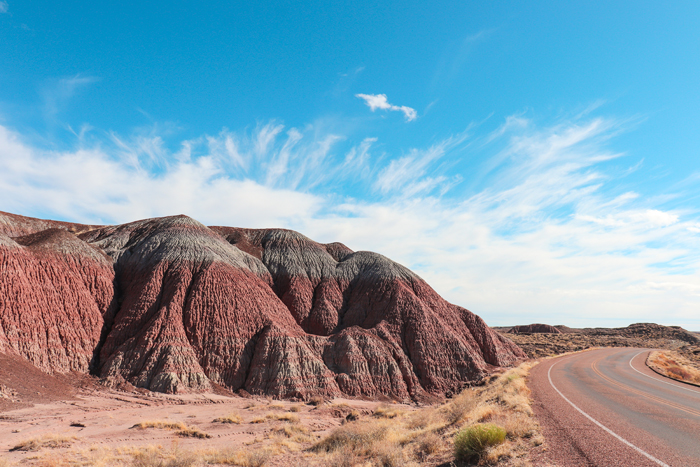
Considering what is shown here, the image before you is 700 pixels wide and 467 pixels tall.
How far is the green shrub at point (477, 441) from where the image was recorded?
32.9 ft

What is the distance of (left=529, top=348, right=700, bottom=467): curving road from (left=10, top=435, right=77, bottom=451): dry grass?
914 inches

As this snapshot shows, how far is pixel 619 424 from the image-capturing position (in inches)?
472

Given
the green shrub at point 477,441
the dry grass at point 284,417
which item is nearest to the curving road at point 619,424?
the green shrub at point 477,441

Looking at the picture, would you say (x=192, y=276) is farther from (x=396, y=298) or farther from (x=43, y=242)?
(x=396, y=298)

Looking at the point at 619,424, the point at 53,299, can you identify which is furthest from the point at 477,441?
the point at 53,299

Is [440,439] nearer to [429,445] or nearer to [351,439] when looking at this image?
[429,445]

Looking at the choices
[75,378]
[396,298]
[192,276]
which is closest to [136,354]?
[75,378]

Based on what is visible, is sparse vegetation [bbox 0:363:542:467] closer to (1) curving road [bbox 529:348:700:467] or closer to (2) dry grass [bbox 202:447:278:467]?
(2) dry grass [bbox 202:447:278:467]

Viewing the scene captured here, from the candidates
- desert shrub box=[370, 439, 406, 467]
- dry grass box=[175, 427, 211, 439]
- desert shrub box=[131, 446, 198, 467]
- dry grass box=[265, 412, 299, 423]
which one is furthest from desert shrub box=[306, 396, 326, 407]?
desert shrub box=[370, 439, 406, 467]

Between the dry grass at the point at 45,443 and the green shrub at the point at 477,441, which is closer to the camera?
the green shrub at the point at 477,441

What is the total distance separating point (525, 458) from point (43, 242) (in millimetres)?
49750

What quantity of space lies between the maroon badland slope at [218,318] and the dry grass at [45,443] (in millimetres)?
13868

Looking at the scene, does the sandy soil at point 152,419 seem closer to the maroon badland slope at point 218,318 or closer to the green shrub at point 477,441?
the maroon badland slope at point 218,318

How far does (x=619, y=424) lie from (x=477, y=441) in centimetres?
551
